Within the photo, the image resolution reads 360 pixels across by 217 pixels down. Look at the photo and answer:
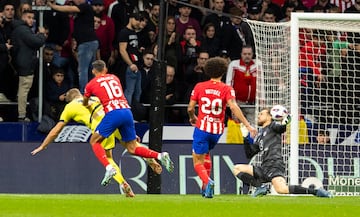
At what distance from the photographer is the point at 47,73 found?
24.4 metres

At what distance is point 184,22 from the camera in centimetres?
2531

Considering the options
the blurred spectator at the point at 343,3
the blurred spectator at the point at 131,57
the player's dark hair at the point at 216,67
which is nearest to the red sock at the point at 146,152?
the player's dark hair at the point at 216,67

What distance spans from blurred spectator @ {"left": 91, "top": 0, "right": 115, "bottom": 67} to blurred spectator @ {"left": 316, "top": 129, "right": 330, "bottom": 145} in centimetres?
400

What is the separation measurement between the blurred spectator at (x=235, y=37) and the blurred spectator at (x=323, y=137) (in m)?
2.46

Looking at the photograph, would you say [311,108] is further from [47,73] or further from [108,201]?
[108,201]

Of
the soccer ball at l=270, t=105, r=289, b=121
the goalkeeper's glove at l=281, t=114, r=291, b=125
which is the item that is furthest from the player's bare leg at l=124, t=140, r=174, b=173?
the goalkeeper's glove at l=281, t=114, r=291, b=125

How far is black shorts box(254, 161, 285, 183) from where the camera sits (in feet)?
65.0

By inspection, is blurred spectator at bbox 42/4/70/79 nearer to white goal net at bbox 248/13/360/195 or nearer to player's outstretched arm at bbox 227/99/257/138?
white goal net at bbox 248/13/360/195

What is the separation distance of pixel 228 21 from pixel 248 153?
6.06 meters

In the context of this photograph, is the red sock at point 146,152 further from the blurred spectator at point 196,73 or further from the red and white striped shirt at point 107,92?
the blurred spectator at point 196,73

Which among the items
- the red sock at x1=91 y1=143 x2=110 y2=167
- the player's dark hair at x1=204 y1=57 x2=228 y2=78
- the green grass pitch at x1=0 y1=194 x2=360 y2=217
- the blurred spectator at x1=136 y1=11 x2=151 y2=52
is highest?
the blurred spectator at x1=136 y1=11 x2=151 y2=52

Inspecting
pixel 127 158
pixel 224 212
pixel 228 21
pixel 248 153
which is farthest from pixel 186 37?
pixel 224 212

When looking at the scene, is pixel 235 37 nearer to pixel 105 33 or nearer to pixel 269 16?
pixel 269 16

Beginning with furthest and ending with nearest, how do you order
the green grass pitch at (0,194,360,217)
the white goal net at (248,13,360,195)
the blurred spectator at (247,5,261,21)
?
the blurred spectator at (247,5,261,21)
the white goal net at (248,13,360,195)
the green grass pitch at (0,194,360,217)
